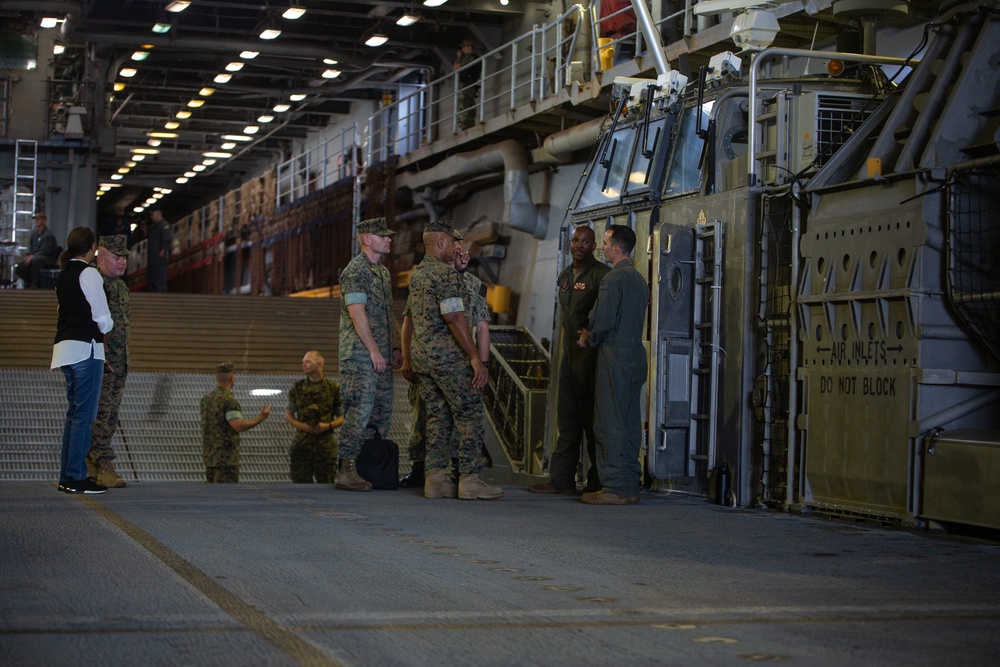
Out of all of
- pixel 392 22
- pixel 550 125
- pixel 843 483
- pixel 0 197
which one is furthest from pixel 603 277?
pixel 0 197

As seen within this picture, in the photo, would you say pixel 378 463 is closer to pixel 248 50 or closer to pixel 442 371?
pixel 442 371

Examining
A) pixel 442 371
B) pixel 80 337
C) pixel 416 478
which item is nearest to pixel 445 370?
pixel 442 371

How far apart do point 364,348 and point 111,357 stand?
1862 millimetres

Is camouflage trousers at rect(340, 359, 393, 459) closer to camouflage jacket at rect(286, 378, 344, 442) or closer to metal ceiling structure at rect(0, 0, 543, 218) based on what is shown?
camouflage jacket at rect(286, 378, 344, 442)

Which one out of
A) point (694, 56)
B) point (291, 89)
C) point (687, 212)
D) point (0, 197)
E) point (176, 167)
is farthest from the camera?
point (176, 167)

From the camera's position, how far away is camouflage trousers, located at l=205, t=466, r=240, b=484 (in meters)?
11.9

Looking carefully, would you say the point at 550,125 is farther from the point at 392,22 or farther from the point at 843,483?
the point at 843,483

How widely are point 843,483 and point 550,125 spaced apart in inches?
548

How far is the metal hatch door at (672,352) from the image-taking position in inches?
374

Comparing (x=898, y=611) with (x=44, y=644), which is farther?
(x=898, y=611)

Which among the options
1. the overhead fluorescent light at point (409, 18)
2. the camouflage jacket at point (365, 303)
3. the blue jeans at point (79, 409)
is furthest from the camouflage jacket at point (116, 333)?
the overhead fluorescent light at point (409, 18)

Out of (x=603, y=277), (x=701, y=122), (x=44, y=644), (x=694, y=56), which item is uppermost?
(x=694, y=56)

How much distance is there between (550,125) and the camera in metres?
21.2

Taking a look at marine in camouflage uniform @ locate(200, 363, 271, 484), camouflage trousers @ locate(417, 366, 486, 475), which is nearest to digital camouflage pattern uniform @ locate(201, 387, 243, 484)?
marine in camouflage uniform @ locate(200, 363, 271, 484)
